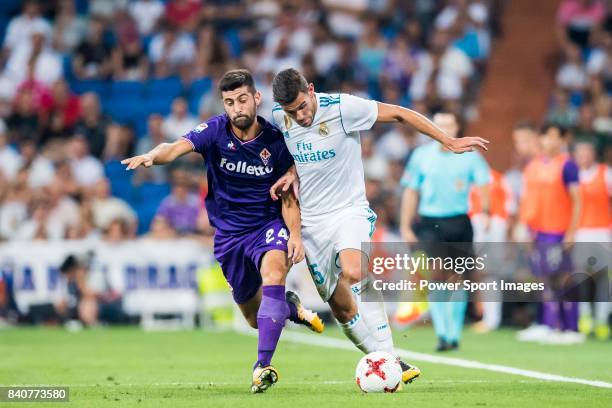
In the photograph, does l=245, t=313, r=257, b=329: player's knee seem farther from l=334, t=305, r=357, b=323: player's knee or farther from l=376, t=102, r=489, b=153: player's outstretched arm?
l=376, t=102, r=489, b=153: player's outstretched arm

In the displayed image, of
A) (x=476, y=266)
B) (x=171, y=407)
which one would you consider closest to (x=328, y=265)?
(x=171, y=407)

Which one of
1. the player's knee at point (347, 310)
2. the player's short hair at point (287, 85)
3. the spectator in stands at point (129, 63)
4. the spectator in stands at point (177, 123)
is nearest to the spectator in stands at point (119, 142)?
the spectator in stands at point (177, 123)

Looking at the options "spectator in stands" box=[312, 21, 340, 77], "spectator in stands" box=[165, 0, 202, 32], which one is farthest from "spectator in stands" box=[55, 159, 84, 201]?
"spectator in stands" box=[312, 21, 340, 77]

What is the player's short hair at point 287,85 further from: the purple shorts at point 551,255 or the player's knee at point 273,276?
the purple shorts at point 551,255

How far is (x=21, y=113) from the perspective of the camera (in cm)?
2212

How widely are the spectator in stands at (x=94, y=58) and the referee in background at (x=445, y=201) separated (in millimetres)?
10503

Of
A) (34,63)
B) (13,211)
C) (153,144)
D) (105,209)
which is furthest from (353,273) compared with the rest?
(34,63)

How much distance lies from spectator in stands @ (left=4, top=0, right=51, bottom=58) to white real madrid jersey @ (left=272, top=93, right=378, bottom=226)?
14.5 metres

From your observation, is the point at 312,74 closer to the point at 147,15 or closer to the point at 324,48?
the point at 324,48

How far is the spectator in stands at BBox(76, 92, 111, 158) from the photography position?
860 inches

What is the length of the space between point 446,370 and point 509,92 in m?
12.6

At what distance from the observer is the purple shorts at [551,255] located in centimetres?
1631

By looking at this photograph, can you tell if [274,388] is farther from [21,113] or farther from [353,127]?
[21,113]

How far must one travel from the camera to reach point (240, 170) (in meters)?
9.88
